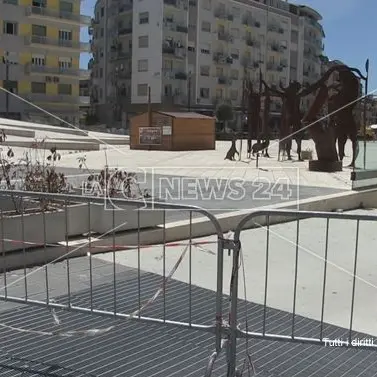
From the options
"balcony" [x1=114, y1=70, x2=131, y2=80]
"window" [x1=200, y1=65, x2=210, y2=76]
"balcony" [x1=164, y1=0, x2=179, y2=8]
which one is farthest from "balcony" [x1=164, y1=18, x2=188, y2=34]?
"balcony" [x1=114, y1=70, x2=131, y2=80]

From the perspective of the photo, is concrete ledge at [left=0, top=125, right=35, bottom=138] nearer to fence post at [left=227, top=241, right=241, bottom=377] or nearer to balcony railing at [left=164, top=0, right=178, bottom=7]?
fence post at [left=227, top=241, right=241, bottom=377]

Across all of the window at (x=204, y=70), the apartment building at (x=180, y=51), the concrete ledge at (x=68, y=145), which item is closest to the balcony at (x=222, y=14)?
the apartment building at (x=180, y=51)

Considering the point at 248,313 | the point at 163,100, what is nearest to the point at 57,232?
the point at 248,313

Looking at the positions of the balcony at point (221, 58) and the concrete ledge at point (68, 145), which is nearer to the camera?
the concrete ledge at point (68, 145)

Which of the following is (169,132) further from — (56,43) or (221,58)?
(221,58)

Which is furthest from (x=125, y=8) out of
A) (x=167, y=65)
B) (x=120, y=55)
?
(x=167, y=65)

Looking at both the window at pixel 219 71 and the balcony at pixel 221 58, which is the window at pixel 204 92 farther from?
the balcony at pixel 221 58

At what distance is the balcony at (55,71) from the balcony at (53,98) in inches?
84.9

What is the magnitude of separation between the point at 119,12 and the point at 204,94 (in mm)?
14636

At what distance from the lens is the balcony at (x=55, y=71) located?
186 feet

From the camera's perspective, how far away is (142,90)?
68062 mm

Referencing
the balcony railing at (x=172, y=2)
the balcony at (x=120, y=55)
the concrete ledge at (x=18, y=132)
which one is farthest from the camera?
the balcony at (x=120, y=55)

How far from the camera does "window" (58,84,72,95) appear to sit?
2341 inches

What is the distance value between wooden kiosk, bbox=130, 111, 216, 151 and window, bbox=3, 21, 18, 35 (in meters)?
31.8
